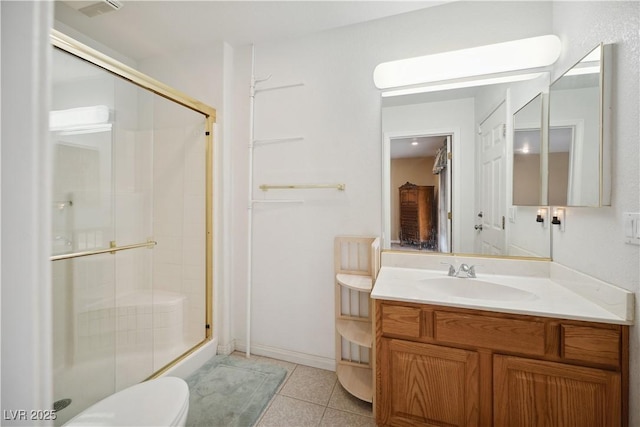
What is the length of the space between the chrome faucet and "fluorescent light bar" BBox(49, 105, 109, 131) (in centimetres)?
223

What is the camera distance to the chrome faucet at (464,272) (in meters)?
1.61

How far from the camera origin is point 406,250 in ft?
5.94

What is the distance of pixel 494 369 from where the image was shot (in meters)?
1.21

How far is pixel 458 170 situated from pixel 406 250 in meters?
0.61

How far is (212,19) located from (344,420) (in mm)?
2737

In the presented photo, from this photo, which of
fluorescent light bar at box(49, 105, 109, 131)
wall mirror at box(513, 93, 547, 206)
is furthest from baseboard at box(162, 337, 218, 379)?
wall mirror at box(513, 93, 547, 206)

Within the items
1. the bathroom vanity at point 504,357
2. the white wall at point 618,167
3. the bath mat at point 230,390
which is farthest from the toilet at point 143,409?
the white wall at point 618,167

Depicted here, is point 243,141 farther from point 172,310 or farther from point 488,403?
point 488,403

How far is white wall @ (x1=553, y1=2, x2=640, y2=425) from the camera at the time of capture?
1054 mm

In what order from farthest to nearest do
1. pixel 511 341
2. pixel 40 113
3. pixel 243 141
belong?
pixel 243 141 < pixel 511 341 < pixel 40 113

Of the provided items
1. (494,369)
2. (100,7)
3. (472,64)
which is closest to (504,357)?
(494,369)

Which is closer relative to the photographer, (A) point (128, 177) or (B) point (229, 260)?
(A) point (128, 177)

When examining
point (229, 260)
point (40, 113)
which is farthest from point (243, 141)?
point (40, 113)

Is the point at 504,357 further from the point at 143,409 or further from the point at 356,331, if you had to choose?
the point at 143,409
